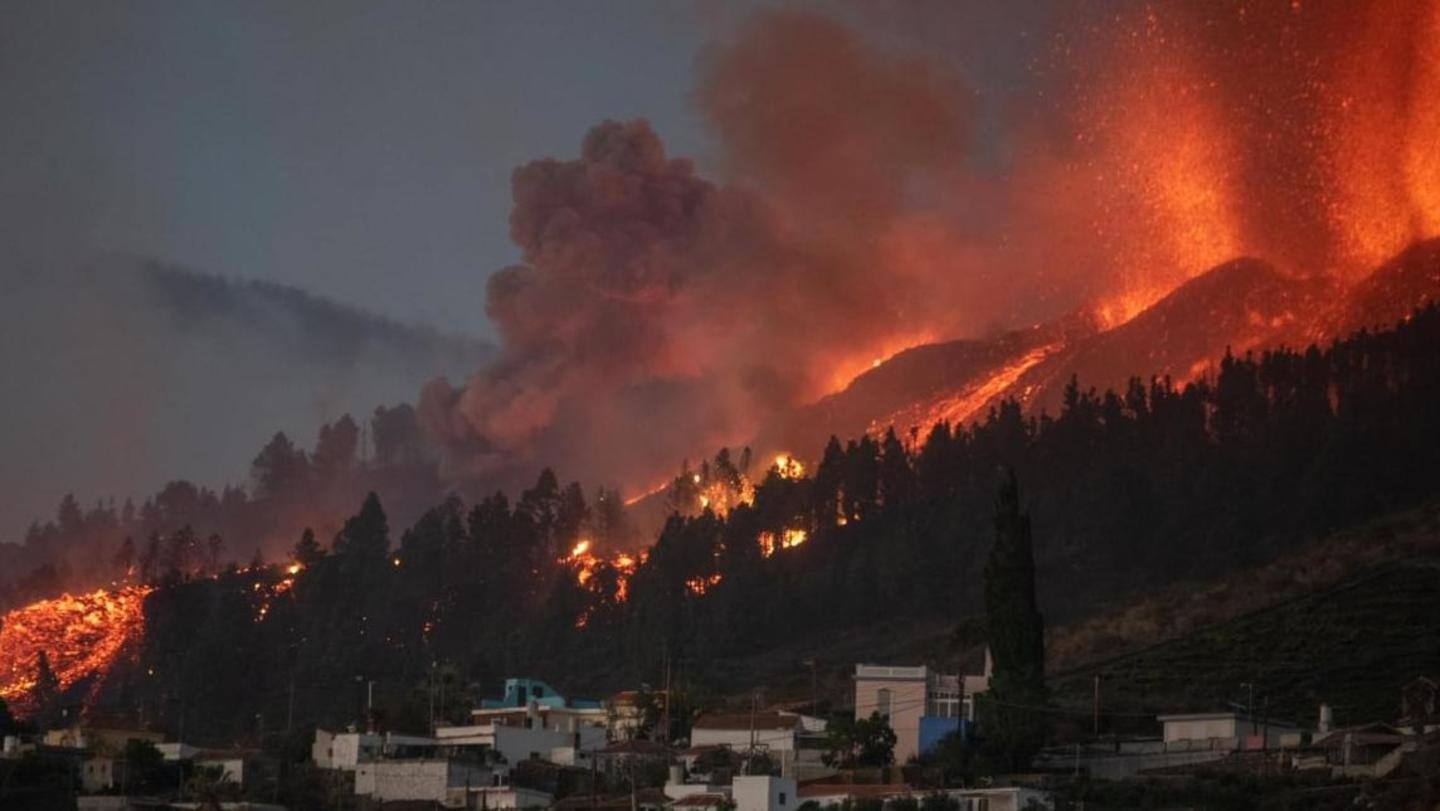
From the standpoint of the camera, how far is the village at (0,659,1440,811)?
8038 cm

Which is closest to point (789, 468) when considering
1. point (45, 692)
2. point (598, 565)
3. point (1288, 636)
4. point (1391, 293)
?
point (598, 565)

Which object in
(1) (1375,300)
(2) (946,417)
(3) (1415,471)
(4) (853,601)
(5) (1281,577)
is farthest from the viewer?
(2) (946,417)

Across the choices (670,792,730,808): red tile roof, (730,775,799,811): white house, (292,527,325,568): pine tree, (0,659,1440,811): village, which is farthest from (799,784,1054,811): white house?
(292,527,325,568): pine tree

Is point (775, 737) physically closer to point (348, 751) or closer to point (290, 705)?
point (348, 751)

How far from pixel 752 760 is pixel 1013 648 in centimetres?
1197

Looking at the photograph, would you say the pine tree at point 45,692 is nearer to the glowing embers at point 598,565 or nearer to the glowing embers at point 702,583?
the glowing embers at point 598,565

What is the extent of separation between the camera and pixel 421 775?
8906 cm

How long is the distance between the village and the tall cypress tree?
1046 mm

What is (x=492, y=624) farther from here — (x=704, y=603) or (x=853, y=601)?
(x=853, y=601)

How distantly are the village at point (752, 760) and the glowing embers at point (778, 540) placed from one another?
46306 millimetres

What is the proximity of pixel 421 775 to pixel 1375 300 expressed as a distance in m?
96.2

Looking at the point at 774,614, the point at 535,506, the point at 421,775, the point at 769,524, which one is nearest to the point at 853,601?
the point at 774,614

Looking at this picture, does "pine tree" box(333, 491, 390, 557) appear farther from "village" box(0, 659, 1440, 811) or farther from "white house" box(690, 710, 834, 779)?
"white house" box(690, 710, 834, 779)

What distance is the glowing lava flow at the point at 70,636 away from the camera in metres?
161
